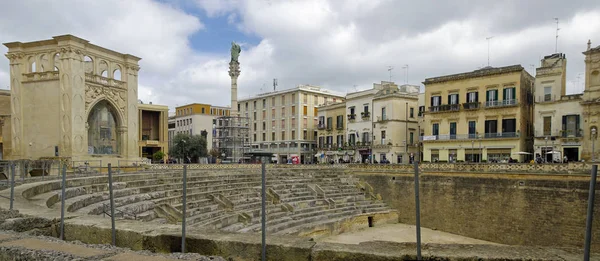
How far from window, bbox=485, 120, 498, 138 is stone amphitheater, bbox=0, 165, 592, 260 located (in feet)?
36.9

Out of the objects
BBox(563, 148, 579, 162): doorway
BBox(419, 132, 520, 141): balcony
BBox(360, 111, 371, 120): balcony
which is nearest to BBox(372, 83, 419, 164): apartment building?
BBox(360, 111, 371, 120): balcony

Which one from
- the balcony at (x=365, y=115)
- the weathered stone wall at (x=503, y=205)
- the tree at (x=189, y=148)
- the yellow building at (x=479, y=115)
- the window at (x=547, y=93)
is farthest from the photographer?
the tree at (x=189, y=148)

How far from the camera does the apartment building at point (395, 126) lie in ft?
134

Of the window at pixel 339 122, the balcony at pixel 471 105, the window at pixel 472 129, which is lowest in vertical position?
the window at pixel 472 129

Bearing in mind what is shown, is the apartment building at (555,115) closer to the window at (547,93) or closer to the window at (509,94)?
the window at (547,93)

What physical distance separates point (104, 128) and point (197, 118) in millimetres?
41975

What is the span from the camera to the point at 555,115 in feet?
99.8

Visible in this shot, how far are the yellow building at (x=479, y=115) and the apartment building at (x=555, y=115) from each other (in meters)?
1.35

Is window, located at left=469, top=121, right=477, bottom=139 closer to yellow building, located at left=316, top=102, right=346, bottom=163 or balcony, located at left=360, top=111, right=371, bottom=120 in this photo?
balcony, located at left=360, top=111, right=371, bottom=120

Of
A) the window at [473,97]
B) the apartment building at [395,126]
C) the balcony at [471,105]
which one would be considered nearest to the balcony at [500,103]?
the balcony at [471,105]

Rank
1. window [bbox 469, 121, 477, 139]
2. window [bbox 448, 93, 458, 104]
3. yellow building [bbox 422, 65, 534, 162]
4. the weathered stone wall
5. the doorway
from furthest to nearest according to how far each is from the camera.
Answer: window [bbox 448, 93, 458, 104], window [bbox 469, 121, 477, 139], yellow building [bbox 422, 65, 534, 162], the doorway, the weathered stone wall

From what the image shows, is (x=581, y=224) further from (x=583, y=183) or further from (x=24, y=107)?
(x=24, y=107)

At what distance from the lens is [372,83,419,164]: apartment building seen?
134ft

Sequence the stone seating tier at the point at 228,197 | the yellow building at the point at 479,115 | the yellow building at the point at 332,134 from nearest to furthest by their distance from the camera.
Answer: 1. the stone seating tier at the point at 228,197
2. the yellow building at the point at 479,115
3. the yellow building at the point at 332,134
